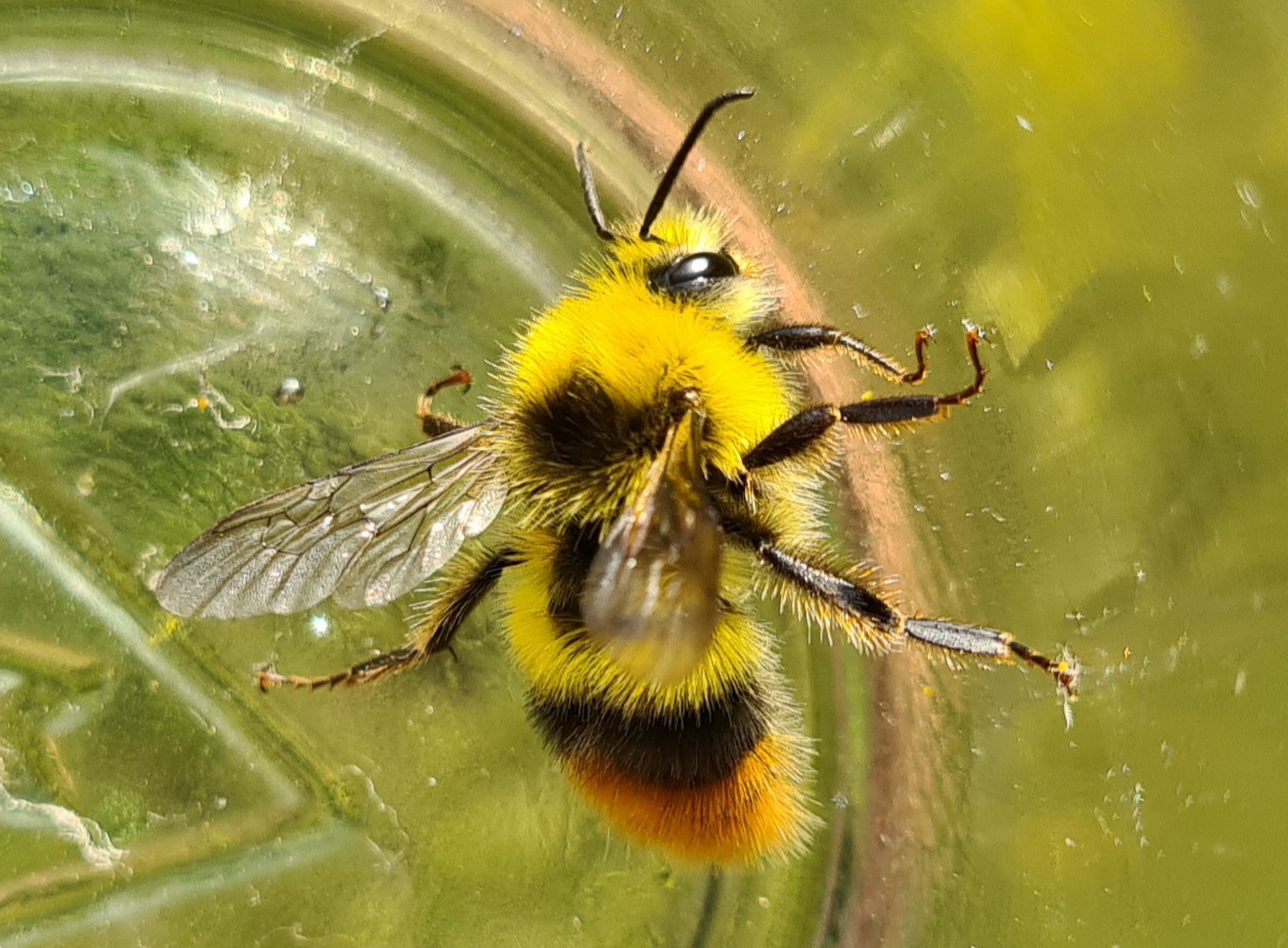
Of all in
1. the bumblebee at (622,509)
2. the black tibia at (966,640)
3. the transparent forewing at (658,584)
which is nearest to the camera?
the transparent forewing at (658,584)

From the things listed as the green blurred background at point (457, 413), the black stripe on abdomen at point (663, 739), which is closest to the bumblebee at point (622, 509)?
the black stripe on abdomen at point (663, 739)

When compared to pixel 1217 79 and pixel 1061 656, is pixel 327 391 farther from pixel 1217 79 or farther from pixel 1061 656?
pixel 1217 79

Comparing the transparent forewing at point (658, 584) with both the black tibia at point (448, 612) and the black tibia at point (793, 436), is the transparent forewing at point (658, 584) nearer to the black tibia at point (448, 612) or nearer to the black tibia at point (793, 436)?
the black tibia at point (793, 436)

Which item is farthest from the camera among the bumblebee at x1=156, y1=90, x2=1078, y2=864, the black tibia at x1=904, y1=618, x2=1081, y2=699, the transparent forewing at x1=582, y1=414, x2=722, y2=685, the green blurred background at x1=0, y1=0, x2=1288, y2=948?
the green blurred background at x1=0, y1=0, x2=1288, y2=948

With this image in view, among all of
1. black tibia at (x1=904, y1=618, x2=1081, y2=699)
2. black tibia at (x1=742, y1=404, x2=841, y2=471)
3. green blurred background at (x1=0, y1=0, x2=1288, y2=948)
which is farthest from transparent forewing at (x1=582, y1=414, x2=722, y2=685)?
green blurred background at (x1=0, y1=0, x2=1288, y2=948)

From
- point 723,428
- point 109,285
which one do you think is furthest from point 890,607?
point 109,285

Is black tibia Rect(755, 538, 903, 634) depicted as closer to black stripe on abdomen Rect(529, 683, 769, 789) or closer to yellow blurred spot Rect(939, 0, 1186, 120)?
black stripe on abdomen Rect(529, 683, 769, 789)

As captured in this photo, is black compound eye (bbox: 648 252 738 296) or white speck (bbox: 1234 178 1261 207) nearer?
black compound eye (bbox: 648 252 738 296)
